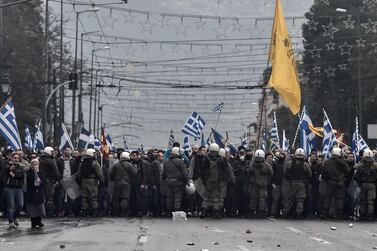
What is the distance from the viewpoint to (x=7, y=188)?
72.1 ft

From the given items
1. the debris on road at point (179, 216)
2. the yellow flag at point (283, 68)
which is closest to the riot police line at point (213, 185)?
the debris on road at point (179, 216)

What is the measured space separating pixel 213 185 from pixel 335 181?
3.13 metres

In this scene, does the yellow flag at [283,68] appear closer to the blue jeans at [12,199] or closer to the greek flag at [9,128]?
the greek flag at [9,128]

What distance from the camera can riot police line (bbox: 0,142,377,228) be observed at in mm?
25234

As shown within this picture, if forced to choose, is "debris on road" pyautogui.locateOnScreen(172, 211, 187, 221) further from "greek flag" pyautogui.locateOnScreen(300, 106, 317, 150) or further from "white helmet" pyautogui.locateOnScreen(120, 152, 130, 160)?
"greek flag" pyautogui.locateOnScreen(300, 106, 317, 150)

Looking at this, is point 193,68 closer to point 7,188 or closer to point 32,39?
point 32,39

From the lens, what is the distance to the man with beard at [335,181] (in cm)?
2539

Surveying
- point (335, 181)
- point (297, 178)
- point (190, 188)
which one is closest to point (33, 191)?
point (190, 188)

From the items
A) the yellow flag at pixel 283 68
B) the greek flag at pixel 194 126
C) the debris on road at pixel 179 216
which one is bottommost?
the debris on road at pixel 179 216

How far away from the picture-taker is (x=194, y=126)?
34.9 meters

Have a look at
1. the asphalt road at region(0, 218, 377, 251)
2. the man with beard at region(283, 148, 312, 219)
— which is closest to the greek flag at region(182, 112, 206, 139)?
the man with beard at region(283, 148, 312, 219)

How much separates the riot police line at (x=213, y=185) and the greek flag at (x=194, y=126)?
305 inches

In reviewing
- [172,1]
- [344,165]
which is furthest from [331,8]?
[344,165]

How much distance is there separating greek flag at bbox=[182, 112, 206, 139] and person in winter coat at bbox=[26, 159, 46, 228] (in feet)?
42.3
